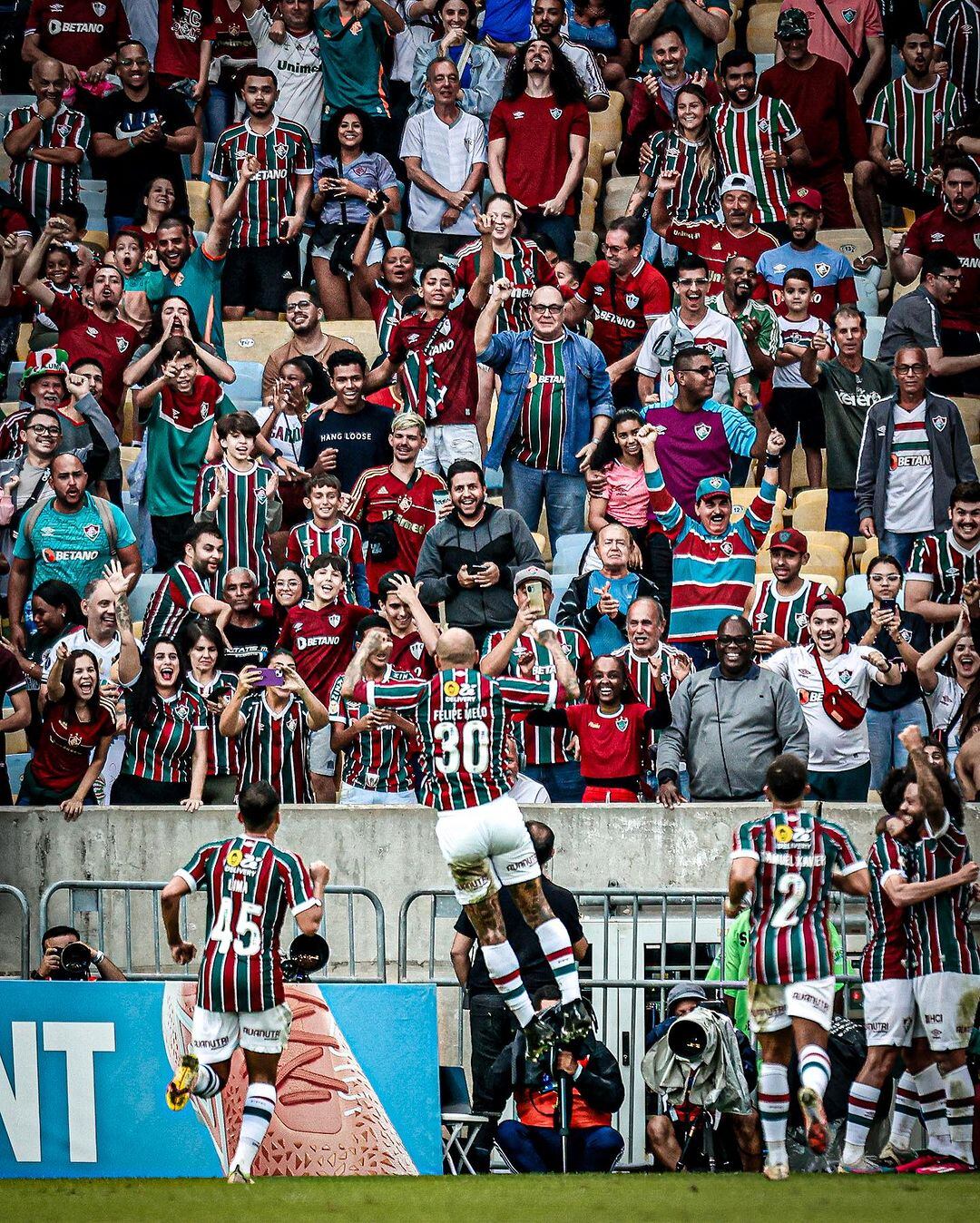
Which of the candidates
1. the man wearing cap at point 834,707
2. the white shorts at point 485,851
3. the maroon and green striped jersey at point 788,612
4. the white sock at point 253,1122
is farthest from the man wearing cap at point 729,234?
the white sock at point 253,1122

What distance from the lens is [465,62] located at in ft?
53.4

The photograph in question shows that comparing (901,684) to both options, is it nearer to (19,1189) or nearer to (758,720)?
(758,720)

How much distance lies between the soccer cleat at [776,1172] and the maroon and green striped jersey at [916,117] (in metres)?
10.5

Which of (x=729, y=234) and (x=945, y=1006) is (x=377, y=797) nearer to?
(x=945, y=1006)

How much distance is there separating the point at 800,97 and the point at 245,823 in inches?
401

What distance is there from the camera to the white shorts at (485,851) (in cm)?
838

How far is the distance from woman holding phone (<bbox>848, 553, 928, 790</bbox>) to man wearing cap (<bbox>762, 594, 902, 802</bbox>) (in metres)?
0.27

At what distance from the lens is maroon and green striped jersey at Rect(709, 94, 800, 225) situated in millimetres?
15156

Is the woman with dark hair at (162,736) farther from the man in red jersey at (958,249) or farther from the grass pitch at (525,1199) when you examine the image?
the man in red jersey at (958,249)

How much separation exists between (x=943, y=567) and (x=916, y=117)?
209 inches

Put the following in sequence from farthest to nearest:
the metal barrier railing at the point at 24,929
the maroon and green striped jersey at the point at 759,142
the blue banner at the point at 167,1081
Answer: the maroon and green striped jersey at the point at 759,142 < the metal barrier railing at the point at 24,929 < the blue banner at the point at 167,1081

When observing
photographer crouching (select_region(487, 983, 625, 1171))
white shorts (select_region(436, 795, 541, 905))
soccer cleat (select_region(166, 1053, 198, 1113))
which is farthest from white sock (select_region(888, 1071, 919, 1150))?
soccer cleat (select_region(166, 1053, 198, 1113))

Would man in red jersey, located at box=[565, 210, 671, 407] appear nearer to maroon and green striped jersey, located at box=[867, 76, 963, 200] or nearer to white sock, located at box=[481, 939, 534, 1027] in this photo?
maroon and green striped jersey, located at box=[867, 76, 963, 200]

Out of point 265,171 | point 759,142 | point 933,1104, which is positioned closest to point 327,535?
point 265,171
